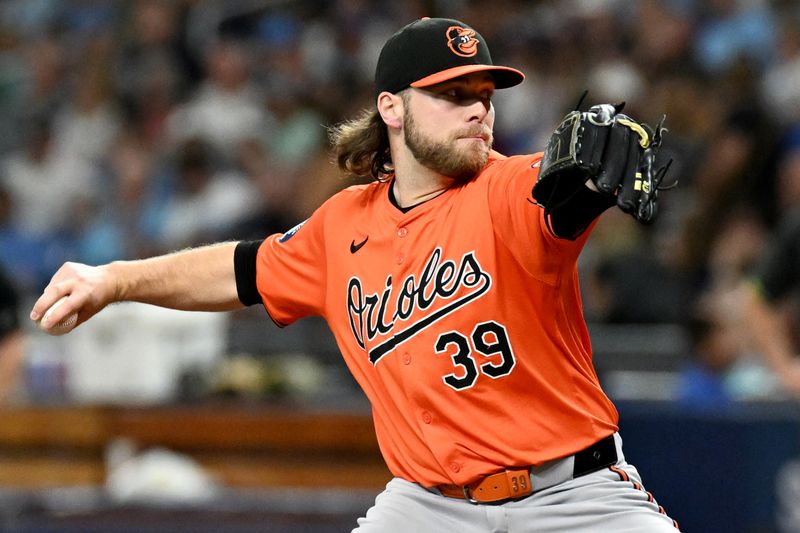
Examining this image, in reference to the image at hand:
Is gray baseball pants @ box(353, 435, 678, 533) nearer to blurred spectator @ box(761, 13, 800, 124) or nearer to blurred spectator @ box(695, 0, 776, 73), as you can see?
blurred spectator @ box(761, 13, 800, 124)

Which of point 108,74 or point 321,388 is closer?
point 321,388

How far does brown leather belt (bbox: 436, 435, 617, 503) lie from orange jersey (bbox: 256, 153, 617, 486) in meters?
0.03

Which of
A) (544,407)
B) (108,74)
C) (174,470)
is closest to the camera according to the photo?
(544,407)

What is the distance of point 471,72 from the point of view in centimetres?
388

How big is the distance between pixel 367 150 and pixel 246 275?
55 centimetres

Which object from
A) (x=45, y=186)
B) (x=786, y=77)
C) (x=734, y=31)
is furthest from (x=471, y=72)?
(x=45, y=186)

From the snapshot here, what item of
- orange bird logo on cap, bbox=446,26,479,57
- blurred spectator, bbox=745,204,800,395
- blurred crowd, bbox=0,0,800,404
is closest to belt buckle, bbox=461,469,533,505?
orange bird logo on cap, bbox=446,26,479,57

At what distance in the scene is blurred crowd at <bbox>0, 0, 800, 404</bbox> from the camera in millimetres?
8125

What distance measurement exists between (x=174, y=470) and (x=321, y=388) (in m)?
1.11

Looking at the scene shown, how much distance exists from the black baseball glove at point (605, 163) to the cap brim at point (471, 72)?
51 centimetres

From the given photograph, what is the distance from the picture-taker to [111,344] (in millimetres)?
8484

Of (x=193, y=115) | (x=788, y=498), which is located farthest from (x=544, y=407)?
(x=193, y=115)

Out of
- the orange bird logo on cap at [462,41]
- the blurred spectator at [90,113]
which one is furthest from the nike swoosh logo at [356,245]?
the blurred spectator at [90,113]

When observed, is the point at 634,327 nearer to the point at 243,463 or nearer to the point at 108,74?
the point at 243,463
